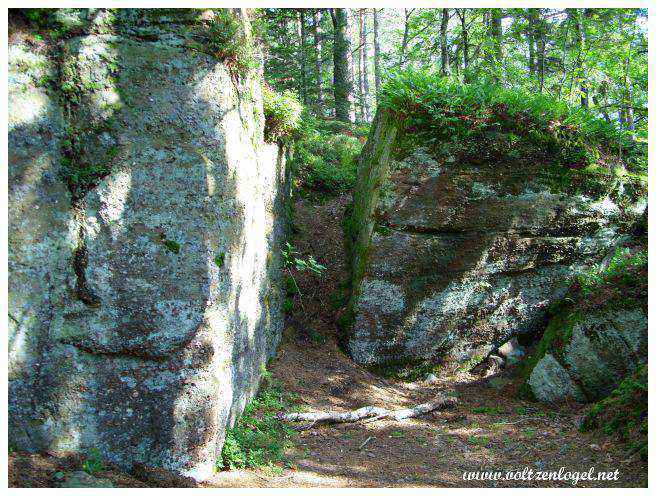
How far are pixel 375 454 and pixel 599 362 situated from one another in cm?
401

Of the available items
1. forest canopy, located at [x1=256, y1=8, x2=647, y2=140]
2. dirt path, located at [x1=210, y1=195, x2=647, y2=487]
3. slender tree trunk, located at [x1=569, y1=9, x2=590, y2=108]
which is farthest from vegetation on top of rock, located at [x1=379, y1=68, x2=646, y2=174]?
dirt path, located at [x1=210, y1=195, x2=647, y2=487]

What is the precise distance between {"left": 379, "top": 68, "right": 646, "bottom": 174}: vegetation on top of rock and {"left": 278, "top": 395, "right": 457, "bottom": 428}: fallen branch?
456cm

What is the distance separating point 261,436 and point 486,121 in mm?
6783

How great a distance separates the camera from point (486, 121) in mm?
8555

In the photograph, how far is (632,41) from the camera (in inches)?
416

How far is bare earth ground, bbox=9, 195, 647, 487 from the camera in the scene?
→ 200 inches

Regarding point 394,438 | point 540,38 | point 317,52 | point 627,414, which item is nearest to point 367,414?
point 394,438

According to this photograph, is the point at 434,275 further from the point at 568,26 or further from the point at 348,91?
the point at 348,91

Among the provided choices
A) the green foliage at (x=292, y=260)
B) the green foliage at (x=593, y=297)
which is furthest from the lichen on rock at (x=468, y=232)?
the green foliage at (x=292, y=260)

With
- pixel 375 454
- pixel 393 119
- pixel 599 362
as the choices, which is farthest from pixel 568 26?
pixel 375 454

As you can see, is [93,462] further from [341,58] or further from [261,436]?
[341,58]

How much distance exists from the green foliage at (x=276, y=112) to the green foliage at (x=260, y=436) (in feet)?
14.5

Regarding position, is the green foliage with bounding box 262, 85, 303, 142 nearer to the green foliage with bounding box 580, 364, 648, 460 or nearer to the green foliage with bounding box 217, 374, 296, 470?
the green foliage with bounding box 217, 374, 296, 470

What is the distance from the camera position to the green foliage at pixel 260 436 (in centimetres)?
552
